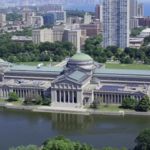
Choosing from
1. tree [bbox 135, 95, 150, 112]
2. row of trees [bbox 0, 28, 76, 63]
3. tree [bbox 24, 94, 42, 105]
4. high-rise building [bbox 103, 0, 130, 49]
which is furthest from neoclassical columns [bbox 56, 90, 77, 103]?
high-rise building [bbox 103, 0, 130, 49]

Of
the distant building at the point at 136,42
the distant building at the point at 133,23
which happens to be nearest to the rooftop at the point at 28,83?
the distant building at the point at 136,42

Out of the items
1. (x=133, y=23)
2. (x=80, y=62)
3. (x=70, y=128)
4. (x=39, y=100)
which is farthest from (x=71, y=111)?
(x=133, y=23)

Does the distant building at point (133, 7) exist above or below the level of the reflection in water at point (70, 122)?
above

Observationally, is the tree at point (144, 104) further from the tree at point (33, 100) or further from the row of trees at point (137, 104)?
the tree at point (33, 100)

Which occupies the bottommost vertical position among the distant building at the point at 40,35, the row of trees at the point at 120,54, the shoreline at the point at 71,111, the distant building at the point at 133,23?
the shoreline at the point at 71,111

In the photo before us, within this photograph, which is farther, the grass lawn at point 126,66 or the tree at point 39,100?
the grass lawn at point 126,66

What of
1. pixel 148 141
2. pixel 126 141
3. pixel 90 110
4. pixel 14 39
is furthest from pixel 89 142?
pixel 14 39

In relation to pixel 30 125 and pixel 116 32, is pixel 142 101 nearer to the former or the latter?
pixel 30 125

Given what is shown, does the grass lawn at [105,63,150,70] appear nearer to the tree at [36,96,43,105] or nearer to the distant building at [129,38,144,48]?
the tree at [36,96,43,105]
